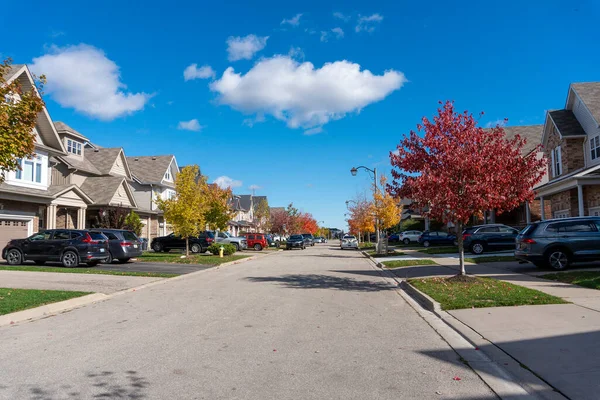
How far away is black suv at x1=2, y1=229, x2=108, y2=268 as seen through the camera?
63.5 ft

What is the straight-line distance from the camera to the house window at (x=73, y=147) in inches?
1339

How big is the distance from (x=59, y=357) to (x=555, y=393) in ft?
19.8

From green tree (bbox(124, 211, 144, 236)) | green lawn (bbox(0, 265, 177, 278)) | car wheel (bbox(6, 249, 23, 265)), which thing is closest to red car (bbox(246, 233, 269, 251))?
green tree (bbox(124, 211, 144, 236))

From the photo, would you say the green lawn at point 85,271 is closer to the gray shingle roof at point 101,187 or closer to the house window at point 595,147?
the gray shingle roof at point 101,187

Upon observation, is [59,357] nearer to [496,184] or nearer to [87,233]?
[496,184]

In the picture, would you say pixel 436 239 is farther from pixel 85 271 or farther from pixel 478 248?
pixel 85 271

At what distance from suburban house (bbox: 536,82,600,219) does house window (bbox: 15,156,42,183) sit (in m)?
27.4

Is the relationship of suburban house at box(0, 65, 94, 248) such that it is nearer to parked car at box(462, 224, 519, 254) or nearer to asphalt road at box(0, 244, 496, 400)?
asphalt road at box(0, 244, 496, 400)

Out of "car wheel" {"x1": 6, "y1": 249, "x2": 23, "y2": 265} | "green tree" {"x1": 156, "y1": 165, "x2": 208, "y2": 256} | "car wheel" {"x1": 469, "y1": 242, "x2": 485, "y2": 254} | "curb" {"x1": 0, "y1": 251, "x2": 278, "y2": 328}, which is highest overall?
"green tree" {"x1": 156, "y1": 165, "x2": 208, "y2": 256}

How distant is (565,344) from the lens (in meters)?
6.38

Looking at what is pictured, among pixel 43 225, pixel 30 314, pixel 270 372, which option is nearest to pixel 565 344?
pixel 270 372

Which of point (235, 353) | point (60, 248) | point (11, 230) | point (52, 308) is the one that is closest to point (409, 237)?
point (11, 230)

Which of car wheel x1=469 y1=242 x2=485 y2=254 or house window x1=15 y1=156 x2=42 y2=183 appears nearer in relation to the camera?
house window x1=15 y1=156 x2=42 y2=183

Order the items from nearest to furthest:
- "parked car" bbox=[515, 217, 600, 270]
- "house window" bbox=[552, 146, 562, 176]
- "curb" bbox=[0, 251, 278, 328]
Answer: "curb" bbox=[0, 251, 278, 328]
"parked car" bbox=[515, 217, 600, 270]
"house window" bbox=[552, 146, 562, 176]
